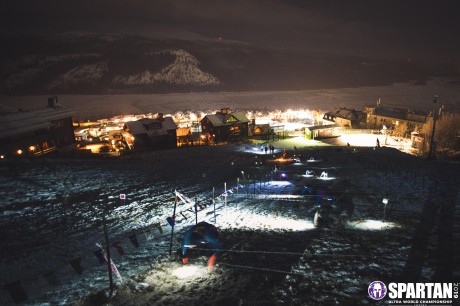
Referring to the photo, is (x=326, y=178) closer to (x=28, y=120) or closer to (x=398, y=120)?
(x=28, y=120)

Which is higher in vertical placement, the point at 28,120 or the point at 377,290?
the point at 28,120

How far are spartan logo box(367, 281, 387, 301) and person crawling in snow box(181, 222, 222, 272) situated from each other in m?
5.73

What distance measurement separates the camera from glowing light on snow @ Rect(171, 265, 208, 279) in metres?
9.99

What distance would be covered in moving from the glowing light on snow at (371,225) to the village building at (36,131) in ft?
111

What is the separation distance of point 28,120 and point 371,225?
125 feet

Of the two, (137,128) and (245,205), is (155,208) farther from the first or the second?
(137,128)

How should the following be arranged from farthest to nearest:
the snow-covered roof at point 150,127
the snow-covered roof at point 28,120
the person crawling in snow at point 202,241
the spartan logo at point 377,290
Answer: the snow-covered roof at point 150,127 → the snow-covered roof at point 28,120 → the person crawling in snow at point 202,241 → the spartan logo at point 377,290

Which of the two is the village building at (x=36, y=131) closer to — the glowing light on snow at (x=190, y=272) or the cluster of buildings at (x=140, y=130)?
the cluster of buildings at (x=140, y=130)

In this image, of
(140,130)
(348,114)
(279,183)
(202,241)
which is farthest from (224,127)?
(202,241)

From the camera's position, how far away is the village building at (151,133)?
44156 mm

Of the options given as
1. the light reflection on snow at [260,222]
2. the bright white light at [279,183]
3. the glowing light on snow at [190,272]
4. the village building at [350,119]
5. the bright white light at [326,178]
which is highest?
the village building at [350,119]

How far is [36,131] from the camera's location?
109ft

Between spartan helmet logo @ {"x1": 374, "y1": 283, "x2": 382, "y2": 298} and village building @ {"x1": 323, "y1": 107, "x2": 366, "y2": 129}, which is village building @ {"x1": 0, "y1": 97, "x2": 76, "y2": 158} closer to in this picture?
spartan helmet logo @ {"x1": 374, "y1": 283, "x2": 382, "y2": 298}

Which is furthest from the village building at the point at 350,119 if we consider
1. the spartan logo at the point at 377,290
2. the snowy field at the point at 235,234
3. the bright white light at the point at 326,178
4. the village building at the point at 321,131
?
the spartan logo at the point at 377,290
